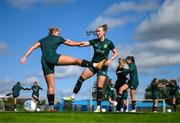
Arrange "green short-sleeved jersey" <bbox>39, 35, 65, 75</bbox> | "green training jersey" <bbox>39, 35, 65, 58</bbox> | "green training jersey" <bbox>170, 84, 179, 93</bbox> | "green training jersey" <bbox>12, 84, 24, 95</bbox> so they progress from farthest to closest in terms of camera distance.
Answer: "green training jersey" <bbox>12, 84, 24, 95</bbox>
"green training jersey" <bbox>170, 84, 179, 93</bbox>
"green training jersey" <bbox>39, 35, 65, 58</bbox>
"green short-sleeved jersey" <bbox>39, 35, 65, 75</bbox>

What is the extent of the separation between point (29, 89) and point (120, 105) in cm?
1288

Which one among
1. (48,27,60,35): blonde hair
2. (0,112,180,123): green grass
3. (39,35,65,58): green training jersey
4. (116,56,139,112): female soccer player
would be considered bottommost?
(0,112,180,123): green grass

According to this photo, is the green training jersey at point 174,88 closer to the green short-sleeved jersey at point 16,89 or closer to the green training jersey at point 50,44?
the green short-sleeved jersey at point 16,89

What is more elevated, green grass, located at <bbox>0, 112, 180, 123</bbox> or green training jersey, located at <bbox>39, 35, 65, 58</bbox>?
green training jersey, located at <bbox>39, 35, 65, 58</bbox>

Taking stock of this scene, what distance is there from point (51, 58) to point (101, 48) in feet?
6.46

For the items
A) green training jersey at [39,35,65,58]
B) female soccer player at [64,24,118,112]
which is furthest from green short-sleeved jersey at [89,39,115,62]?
green training jersey at [39,35,65,58]

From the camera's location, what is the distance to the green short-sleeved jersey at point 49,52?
12180 mm

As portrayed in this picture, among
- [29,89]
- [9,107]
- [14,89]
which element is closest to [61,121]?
[29,89]

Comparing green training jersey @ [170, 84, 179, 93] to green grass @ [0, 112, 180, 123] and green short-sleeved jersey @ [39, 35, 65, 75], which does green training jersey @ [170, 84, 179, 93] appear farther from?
green grass @ [0, 112, 180, 123]

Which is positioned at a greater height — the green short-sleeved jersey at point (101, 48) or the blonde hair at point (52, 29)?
the blonde hair at point (52, 29)

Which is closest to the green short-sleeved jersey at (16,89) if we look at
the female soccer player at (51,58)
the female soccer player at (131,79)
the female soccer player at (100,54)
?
the female soccer player at (131,79)

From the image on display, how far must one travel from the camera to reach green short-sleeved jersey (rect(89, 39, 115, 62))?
1331 cm

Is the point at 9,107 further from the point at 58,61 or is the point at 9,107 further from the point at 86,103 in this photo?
the point at 58,61

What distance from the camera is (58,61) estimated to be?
1208 centimetres
